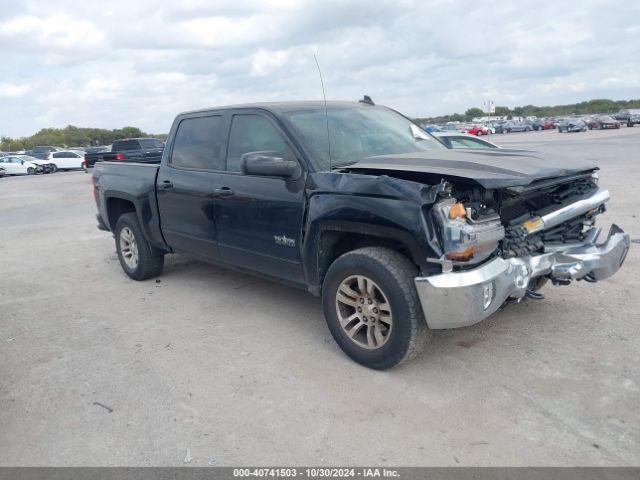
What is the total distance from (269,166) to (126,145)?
2431 cm

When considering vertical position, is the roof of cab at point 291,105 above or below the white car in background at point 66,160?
above

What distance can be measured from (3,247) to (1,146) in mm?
81227

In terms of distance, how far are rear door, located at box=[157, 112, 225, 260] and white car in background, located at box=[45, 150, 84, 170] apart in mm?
34294

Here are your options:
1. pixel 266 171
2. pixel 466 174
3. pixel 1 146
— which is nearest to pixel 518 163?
pixel 466 174

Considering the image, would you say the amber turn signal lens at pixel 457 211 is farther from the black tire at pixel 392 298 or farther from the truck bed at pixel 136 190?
the truck bed at pixel 136 190

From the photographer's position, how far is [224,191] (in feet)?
15.7

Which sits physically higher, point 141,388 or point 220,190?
point 220,190

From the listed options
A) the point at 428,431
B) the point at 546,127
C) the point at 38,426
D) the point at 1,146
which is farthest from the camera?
the point at 1,146

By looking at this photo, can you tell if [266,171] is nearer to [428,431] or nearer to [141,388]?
[141,388]

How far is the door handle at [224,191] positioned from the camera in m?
4.73

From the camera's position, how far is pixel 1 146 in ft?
257

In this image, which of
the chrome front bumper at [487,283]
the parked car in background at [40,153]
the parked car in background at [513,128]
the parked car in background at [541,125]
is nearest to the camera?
the chrome front bumper at [487,283]

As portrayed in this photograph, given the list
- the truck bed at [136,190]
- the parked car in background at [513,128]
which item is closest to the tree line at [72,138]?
the parked car in background at [513,128]

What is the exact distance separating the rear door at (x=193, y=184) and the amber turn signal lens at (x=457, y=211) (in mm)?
2336
